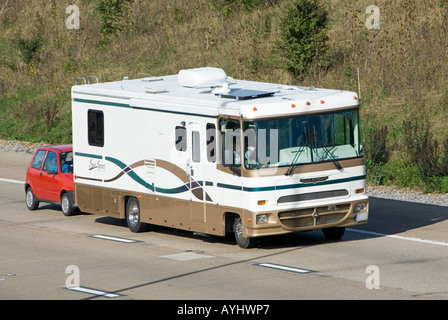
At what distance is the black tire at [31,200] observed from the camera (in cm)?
2452

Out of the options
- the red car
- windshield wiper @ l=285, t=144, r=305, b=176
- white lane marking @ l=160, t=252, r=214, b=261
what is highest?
windshield wiper @ l=285, t=144, r=305, b=176

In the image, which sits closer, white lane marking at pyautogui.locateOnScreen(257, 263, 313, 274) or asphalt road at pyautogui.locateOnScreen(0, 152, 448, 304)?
asphalt road at pyautogui.locateOnScreen(0, 152, 448, 304)

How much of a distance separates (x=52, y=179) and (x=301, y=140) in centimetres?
758

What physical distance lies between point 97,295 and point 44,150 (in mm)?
9969

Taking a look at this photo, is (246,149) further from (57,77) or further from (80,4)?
(80,4)

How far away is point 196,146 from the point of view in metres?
19.3

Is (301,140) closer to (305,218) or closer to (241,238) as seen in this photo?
(305,218)

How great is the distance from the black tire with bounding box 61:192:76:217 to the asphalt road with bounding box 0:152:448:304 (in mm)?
181

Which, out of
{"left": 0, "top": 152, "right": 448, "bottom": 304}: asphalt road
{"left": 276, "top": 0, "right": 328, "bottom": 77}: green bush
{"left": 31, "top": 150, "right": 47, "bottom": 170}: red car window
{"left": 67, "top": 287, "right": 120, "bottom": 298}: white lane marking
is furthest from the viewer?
{"left": 276, "top": 0, "right": 328, "bottom": 77}: green bush

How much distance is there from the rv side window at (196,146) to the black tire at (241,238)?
1.35 metres

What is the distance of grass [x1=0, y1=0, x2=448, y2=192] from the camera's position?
30734mm

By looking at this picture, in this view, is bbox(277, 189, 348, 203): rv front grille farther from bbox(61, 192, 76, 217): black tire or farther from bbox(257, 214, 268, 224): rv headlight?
bbox(61, 192, 76, 217): black tire

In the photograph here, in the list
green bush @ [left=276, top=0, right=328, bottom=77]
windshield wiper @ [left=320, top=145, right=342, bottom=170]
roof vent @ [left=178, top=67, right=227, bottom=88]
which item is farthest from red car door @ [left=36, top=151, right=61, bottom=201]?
green bush @ [left=276, top=0, right=328, bottom=77]
